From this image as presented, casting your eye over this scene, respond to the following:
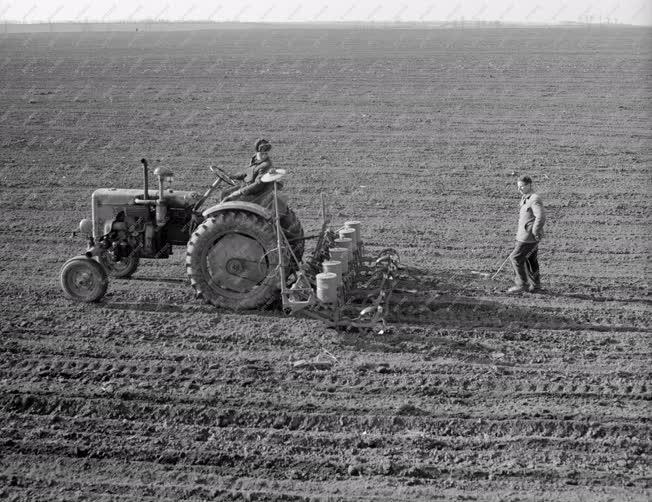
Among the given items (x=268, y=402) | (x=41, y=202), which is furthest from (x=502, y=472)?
(x=41, y=202)

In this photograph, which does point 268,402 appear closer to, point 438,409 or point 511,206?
point 438,409

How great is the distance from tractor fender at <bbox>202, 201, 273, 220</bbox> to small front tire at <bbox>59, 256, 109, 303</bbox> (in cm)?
138

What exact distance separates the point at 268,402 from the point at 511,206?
7.77 m

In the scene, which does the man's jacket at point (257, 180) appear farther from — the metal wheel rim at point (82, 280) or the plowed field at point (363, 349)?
the metal wheel rim at point (82, 280)

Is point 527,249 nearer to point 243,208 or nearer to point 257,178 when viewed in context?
point 257,178

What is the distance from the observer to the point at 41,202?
1423 cm

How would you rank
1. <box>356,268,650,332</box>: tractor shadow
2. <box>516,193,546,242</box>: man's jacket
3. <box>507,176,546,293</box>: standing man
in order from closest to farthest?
<box>356,268,650,332</box>: tractor shadow < <box>516,193,546,242</box>: man's jacket < <box>507,176,546,293</box>: standing man

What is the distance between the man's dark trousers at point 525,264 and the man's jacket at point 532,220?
8 centimetres

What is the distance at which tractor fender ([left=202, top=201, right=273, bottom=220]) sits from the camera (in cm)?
896

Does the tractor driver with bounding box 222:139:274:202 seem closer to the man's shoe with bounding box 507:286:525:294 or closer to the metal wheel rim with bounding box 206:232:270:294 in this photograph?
the metal wheel rim with bounding box 206:232:270:294

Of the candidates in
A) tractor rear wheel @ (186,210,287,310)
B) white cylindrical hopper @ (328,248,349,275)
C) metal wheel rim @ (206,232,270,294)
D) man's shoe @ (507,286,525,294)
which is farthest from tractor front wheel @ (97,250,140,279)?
man's shoe @ (507,286,525,294)

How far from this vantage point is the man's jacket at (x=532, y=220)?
966 cm

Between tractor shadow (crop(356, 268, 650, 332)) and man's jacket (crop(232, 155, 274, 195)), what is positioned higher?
man's jacket (crop(232, 155, 274, 195))

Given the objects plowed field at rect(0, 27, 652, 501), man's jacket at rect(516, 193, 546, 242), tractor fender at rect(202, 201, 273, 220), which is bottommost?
plowed field at rect(0, 27, 652, 501)
